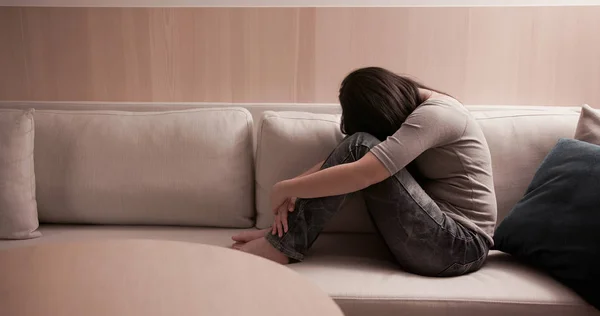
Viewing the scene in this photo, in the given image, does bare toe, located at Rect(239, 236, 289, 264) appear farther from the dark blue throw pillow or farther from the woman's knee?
the dark blue throw pillow

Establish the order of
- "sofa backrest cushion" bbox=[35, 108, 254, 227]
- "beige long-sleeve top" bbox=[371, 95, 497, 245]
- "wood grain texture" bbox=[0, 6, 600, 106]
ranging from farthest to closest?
"wood grain texture" bbox=[0, 6, 600, 106]
"sofa backrest cushion" bbox=[35, 108, 254, 227]
"beige long-sleeve top" bbox=[371, 95, 497, 245]

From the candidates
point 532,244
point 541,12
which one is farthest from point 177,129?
point 541,12

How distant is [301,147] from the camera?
1745 millimetres

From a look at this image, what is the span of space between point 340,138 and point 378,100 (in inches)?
11.2

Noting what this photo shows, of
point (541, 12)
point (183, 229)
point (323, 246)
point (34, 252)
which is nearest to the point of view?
point (34, 252)

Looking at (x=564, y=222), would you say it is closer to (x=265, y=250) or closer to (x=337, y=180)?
(x=337, y=180)

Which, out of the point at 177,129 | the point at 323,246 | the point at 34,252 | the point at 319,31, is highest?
the point at 319,31

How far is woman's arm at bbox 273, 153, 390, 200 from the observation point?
4.57 feet

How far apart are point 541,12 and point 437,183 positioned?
0.88 meters

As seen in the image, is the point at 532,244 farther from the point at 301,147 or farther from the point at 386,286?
the point at 301,147

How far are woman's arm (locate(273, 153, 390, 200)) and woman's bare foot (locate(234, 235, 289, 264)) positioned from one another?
17 cm

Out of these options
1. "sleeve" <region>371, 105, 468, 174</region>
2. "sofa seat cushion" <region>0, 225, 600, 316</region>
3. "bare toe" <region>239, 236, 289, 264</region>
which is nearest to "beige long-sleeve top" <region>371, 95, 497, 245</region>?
"sleeve" <region>371, 105, 468, 174</region>

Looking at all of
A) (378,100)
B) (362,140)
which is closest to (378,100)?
(378,100)

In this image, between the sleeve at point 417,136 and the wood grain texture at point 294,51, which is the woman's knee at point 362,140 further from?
the wood grain texture at point 294,51
